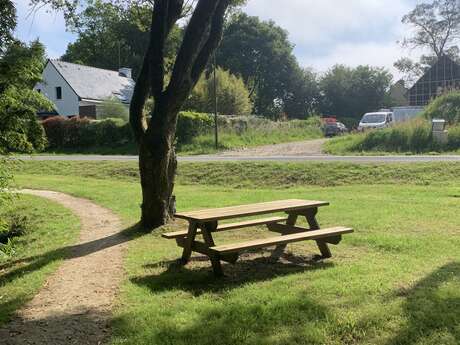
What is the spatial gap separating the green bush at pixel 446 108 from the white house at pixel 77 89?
2870 cm

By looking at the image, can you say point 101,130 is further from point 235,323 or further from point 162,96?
point 235,323

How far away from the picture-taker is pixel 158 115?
10.1 meters

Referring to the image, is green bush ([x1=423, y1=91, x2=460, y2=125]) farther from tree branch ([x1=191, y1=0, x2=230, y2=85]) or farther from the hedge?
tree branch ([x1=191, y1=0, x2=230, y2=85])

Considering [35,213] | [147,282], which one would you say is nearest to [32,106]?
[35,213]

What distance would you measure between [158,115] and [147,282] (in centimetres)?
396

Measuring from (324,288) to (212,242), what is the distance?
1.62 metres

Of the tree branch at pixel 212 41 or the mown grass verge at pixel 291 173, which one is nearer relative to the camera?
the tree branch at pixel 212 41

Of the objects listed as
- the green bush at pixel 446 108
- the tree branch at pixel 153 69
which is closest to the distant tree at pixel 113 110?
the green bush at pixel 446 108

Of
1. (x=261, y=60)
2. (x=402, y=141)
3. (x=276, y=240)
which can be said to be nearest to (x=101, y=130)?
(x=402, y=141)

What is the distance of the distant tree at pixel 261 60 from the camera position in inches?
2886

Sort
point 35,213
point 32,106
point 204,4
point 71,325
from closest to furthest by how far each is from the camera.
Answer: point 71,325
point 204,4
point 32,106
point 35,213

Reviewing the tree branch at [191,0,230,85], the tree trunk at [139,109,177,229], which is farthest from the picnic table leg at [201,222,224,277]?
the tree branch at [191,0,230,85]

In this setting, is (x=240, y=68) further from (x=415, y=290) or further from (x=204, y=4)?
(x=415, y=290)

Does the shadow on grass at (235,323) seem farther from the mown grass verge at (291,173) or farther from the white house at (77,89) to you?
the white house at (77,89)
